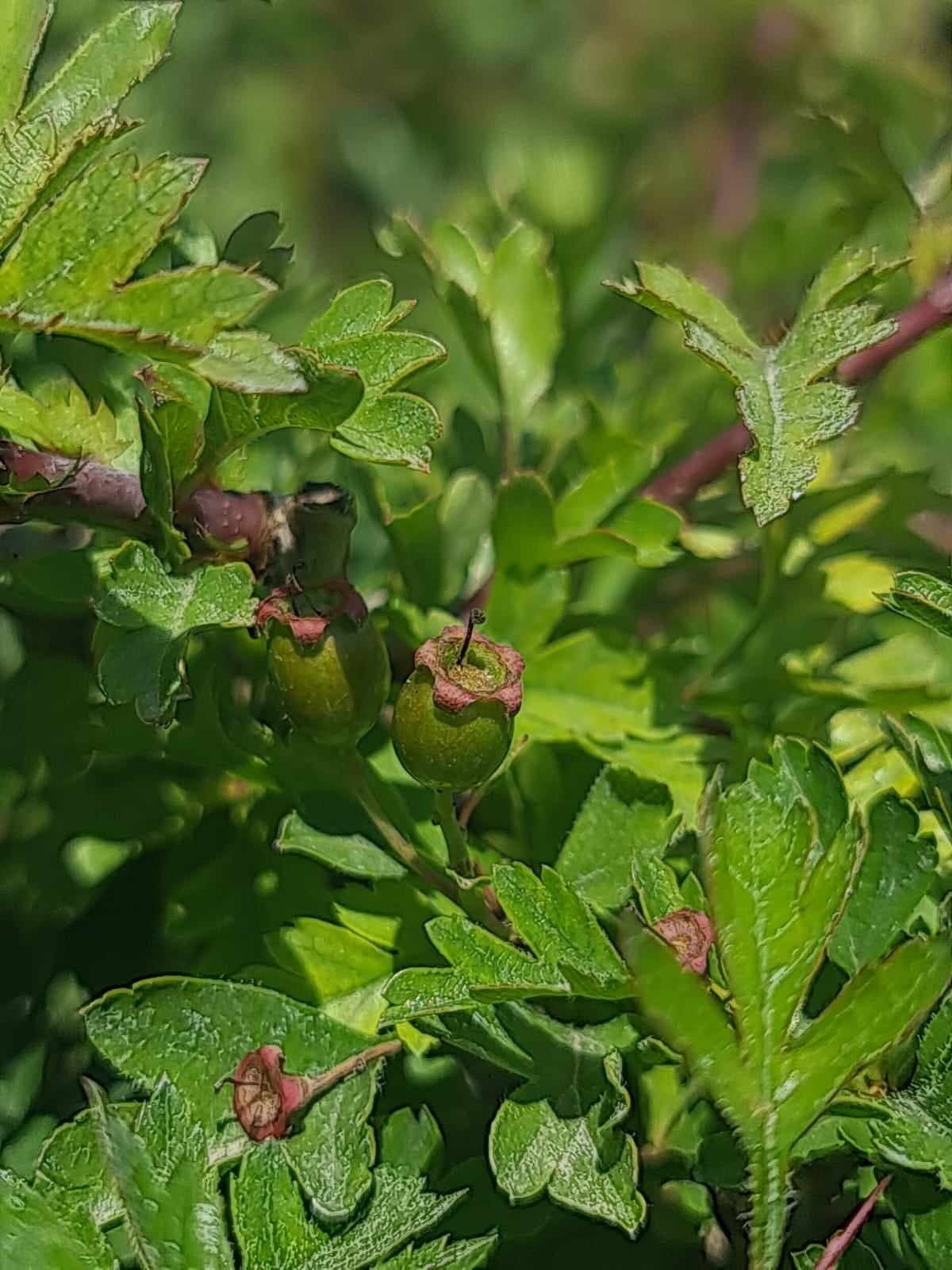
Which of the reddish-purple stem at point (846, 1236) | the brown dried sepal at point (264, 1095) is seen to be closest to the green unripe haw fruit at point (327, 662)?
the brown dried sepal at point (264, 1095)

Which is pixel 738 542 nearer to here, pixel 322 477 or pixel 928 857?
pixel 322 477

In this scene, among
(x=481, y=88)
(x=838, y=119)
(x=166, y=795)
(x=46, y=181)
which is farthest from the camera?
(x=481, y=88)

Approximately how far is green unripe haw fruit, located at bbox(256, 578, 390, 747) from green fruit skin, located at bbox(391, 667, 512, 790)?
39mm

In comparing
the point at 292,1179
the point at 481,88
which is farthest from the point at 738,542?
the point at 481,88

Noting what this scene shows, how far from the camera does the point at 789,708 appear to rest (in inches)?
36.3

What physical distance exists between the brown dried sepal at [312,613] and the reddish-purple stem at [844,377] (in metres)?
0.25

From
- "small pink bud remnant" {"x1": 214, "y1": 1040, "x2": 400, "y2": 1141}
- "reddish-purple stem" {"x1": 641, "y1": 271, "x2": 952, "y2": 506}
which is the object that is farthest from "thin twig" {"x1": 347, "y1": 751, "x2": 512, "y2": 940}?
"reddish-purple stem" {"x1": 641, "y1": 271, "x2": 952, "y2": 506}

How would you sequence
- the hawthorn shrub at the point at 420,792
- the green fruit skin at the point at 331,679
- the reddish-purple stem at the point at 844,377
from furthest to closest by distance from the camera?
the reddish-purple stem at the point at 844,377 → the green fruit skin at the point at 331,679 → the hawthorn shrub at the point at 420,792

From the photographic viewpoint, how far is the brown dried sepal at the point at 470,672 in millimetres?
719

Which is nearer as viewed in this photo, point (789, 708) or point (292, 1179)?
point (292, 1179)

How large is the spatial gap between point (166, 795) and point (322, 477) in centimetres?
27

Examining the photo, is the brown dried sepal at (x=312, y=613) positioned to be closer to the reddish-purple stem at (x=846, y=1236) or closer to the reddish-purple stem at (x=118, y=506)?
the reddish-purple stem at (x=118, y=506)

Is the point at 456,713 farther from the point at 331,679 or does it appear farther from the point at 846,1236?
the point at 846,1236

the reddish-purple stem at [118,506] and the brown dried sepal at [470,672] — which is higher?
the reddish-purple stem at [118,506]
